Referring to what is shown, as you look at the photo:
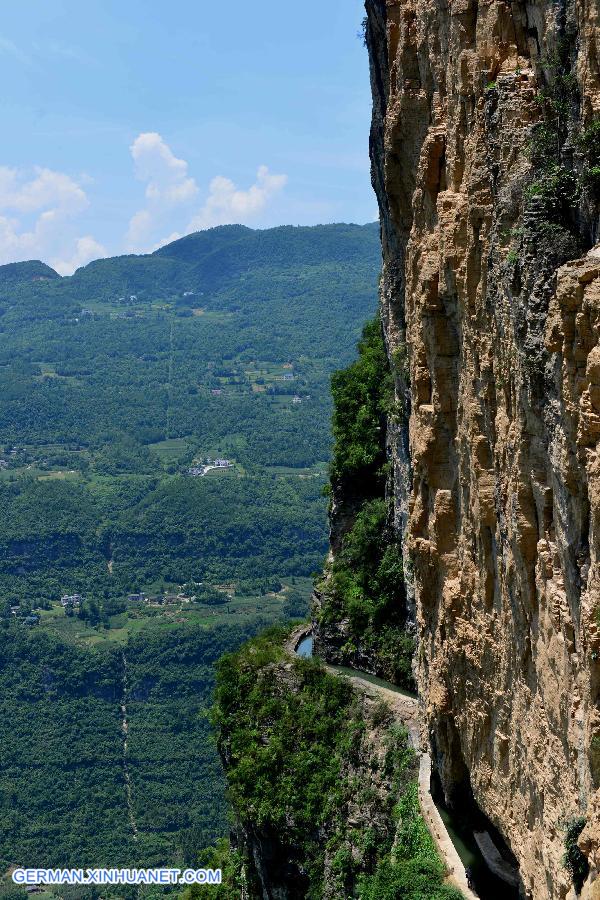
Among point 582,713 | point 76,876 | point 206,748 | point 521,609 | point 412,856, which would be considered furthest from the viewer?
point 206,748

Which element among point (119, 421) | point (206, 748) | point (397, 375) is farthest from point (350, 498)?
point (119, 421)

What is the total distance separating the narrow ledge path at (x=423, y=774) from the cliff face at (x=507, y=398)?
956 mm

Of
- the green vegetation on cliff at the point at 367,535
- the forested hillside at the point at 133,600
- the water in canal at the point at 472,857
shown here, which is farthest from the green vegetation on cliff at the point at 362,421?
the forested hillside at the point at 133,600

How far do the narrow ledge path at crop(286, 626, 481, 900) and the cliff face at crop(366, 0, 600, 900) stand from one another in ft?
3.14

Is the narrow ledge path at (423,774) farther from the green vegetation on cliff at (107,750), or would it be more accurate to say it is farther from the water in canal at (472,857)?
the green vegetation on cliff at (107,750)

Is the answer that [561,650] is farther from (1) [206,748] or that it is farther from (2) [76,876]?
(1) [206,748]

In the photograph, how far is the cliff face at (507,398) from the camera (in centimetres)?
1452

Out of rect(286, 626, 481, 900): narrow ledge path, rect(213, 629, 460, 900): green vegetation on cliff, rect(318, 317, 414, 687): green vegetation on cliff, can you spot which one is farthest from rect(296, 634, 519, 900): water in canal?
rect(318, 317, 414, 687): green vegetation on cliff

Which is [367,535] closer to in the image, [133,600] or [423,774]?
[423,774]

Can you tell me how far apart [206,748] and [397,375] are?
71961 millimetres

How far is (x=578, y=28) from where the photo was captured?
605 inches

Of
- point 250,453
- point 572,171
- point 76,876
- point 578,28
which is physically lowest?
point 76,876

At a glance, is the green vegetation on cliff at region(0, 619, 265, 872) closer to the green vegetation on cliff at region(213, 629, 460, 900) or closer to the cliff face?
the green vegetation on cliff at region(213, 629, 460, 900)

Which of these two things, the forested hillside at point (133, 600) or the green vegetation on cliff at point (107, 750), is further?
the forested hillside at point (133, 600)
